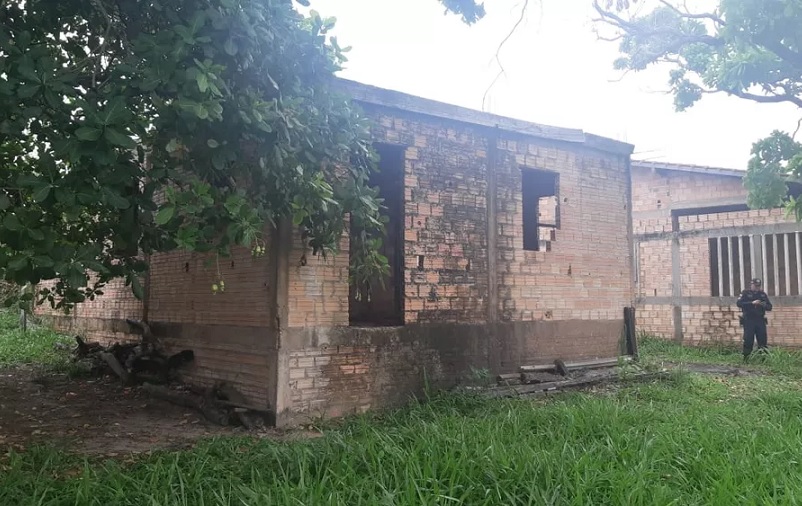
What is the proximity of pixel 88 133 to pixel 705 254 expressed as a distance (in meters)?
13.3

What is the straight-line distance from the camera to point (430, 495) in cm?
389

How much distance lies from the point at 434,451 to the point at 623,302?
679 cm

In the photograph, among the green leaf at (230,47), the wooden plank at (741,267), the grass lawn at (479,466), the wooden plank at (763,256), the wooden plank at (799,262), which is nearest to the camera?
the grass lawn at (479,466)

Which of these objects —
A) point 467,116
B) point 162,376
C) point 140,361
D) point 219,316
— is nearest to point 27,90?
point 219,316

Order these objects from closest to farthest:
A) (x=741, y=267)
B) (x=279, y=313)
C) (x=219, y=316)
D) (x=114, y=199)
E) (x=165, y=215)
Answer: (x=114, y=199), (x=165, y=215), (x=279, y=313), (x=219, y=316), (x=741, y=267)

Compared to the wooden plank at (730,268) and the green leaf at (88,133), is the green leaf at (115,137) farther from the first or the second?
the wooden plank at (730,268)

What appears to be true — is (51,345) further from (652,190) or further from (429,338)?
(652,190)

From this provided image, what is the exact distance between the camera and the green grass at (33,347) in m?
11.4

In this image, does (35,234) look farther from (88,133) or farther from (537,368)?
(537,368)

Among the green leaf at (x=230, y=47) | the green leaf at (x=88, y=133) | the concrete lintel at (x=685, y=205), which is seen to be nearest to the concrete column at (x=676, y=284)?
the concrete lintel at (x=685, y=205)

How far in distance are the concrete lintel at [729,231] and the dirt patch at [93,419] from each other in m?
11.2

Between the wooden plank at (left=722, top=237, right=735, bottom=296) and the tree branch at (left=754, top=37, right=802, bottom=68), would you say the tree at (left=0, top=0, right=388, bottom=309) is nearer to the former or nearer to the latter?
the tree branch at (left=754, top=37, right=802, bottom=68)

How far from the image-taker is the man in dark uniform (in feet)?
39.2

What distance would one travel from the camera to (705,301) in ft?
45.5
